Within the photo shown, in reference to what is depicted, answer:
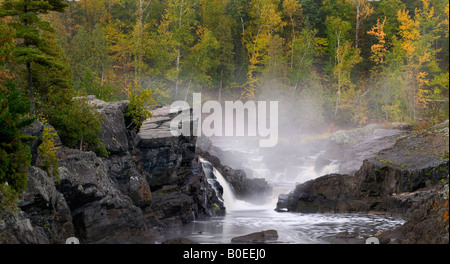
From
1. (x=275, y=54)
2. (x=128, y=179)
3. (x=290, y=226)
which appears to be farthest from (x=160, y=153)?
(x=275, y=54)

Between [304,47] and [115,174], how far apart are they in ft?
151

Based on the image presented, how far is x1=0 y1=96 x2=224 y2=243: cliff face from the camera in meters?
19.5

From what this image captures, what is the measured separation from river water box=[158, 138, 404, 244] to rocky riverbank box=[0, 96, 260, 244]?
6.63 feet

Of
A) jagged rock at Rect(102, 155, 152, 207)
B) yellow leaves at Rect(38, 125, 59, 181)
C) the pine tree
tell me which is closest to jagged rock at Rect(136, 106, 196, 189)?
jagged rock at Rect(102, 155, 152, 207)

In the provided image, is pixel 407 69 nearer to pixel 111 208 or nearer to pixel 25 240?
pixel 111 208

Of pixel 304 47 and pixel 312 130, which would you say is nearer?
pixel 312 130

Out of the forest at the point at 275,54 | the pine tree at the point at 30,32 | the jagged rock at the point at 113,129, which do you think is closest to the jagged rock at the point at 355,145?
the forest at the point at 275,54

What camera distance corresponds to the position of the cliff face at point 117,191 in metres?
19.5

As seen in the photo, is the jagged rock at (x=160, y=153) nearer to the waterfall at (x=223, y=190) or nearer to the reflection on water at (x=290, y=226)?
the reflection on water at (x=290, y=226)

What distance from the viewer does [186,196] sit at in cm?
3309

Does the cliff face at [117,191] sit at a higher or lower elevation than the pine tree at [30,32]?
lower

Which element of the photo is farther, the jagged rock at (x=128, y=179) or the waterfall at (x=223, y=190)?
the waterfall at (x=223, y=190)

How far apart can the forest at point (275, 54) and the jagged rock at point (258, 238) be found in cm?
2072
